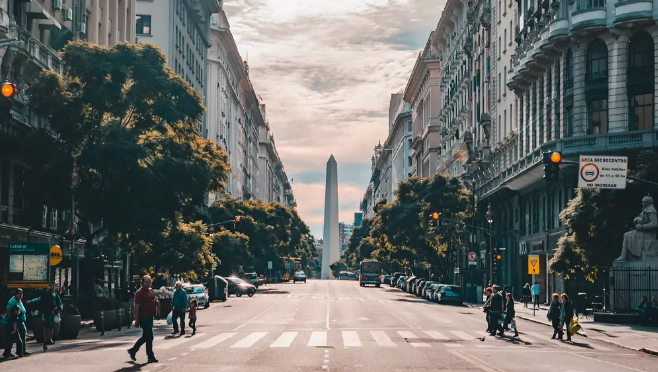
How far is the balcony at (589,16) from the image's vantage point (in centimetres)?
5434

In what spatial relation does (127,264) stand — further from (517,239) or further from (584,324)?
(584,324)

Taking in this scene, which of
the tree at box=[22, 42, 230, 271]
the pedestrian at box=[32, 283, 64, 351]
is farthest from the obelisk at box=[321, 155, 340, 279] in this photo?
the pedestrian at box=[32, 283, 64, 351]

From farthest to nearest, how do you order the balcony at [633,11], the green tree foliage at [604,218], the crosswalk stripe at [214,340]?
the balcony at [633,11], the green tree foliage at [604,218], the crosswalk stripe at [214,340]

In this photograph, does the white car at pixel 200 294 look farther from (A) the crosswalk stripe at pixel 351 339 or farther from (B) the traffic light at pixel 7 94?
(B) the traffic light at pixel 7 94

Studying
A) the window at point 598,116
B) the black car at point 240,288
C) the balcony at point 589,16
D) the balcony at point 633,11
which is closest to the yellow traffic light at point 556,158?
the balcony at point 633,11

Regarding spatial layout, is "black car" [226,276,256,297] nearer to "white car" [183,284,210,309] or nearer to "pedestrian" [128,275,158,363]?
"white car" [183,284,210,309]

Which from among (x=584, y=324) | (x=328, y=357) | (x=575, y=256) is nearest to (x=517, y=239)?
(x=575, y=256)

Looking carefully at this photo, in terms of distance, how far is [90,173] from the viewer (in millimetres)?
41062

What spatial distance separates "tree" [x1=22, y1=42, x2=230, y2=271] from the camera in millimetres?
40281

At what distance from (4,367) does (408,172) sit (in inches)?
5894

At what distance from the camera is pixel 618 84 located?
54.0 m

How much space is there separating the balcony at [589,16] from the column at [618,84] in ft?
4.22

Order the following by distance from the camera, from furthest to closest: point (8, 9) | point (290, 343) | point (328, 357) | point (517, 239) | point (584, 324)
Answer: point (517, 239)
point (8, 9)
point (584, 324)
point (290, 343)
point (328, 357)

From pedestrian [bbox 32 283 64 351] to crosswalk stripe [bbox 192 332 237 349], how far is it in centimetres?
424
